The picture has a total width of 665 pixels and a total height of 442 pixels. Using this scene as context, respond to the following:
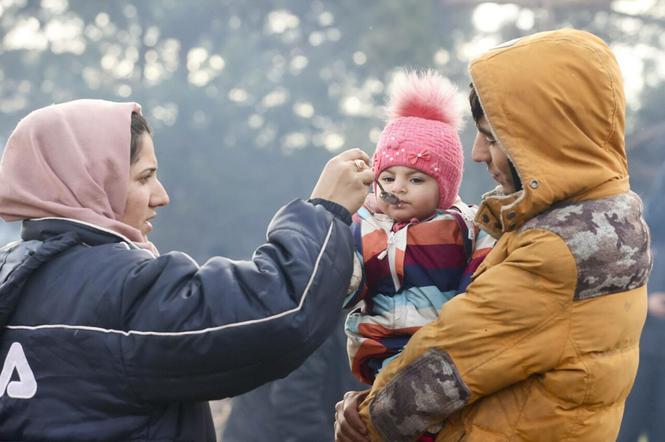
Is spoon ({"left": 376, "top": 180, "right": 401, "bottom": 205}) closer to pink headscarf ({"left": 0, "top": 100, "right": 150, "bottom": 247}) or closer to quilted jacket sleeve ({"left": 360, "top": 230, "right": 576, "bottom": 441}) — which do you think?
quilted jacket sleeve ({"left": 360, "top": 230, "right": 576, "bottom": 441})

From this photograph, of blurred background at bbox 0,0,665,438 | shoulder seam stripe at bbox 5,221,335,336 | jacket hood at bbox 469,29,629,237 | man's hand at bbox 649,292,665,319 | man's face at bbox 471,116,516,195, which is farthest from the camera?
blurred background at bbox 0,0,665,438

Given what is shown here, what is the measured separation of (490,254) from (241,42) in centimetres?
1158

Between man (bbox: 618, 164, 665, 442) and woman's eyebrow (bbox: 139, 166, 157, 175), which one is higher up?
woman's eyebrow (bbox: 139, 166, 157, 175)

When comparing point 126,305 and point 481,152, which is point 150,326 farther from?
point 481,152

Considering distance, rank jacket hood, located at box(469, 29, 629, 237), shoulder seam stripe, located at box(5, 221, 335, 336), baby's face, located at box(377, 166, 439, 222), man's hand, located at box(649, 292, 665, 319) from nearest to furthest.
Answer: shoulder seam stripe, located at box(5, 221, 335, 336), jacket hood, located at box(469, 29, 629, 237), baby's face, located at box(377, 166, 439, 222), man's hand, located at box(649, 292, 665, 319)

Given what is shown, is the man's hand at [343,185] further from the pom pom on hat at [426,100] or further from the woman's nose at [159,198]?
the pom pom on hat at [426,100]

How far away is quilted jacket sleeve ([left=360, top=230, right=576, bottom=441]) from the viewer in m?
1.84

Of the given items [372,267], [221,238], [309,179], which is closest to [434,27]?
[309,179]

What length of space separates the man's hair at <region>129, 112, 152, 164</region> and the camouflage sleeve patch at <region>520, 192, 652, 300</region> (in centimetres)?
84

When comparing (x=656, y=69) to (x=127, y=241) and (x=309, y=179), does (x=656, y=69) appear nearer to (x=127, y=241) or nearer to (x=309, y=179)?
(x=309, y=179)

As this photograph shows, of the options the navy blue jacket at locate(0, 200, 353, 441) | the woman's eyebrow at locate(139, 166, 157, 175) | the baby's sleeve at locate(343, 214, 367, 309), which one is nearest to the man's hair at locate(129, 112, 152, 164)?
the woman's eyebrow at locate(139, 166, 157, 175)

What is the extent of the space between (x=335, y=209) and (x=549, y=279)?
0.45 metres

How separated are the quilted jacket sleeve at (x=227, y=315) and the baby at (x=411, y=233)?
36cm

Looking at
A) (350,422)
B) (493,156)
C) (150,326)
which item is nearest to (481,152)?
(493,156)
